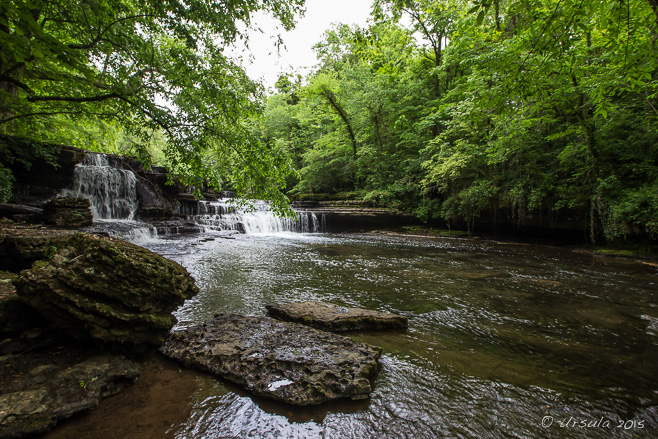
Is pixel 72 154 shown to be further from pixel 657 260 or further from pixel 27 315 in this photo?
pixel 657 260

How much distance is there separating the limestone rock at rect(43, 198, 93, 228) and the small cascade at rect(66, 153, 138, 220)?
3.46 meters

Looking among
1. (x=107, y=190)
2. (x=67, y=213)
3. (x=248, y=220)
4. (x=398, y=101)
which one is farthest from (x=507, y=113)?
(x=107, y=190)

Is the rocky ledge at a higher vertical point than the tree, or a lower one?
lower

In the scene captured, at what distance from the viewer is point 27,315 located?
234 centimetres

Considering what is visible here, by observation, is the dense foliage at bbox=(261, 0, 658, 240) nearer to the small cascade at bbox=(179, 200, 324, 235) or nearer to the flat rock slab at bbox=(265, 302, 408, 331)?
the flat rock slab at bbox=(265, 302, 408, 331)

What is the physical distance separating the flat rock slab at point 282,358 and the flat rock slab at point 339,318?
313 mm

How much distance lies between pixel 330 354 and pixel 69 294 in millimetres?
2318

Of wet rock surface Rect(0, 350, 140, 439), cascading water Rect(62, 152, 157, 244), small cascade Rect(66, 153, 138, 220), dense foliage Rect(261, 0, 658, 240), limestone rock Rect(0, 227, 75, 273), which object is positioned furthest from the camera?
small cascade Rect(66, 153, 138, 220)

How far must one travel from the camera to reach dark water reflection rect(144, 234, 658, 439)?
5.92 feet

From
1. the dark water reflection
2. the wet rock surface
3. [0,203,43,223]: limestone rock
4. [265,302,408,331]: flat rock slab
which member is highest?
[0,203,43,223]: limestone rock

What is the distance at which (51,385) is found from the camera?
1.83 m

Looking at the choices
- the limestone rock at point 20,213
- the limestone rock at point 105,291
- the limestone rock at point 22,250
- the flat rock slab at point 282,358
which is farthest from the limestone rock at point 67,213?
the flat rock slab at point 282,358

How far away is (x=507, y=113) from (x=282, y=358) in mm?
3801

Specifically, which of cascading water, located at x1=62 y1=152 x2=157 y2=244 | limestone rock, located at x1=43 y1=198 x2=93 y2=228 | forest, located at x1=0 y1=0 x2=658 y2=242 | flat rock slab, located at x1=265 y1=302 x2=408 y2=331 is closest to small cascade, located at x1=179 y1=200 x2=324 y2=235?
cascading water, located at x1=62 y1=152 x2=157 y2=244
